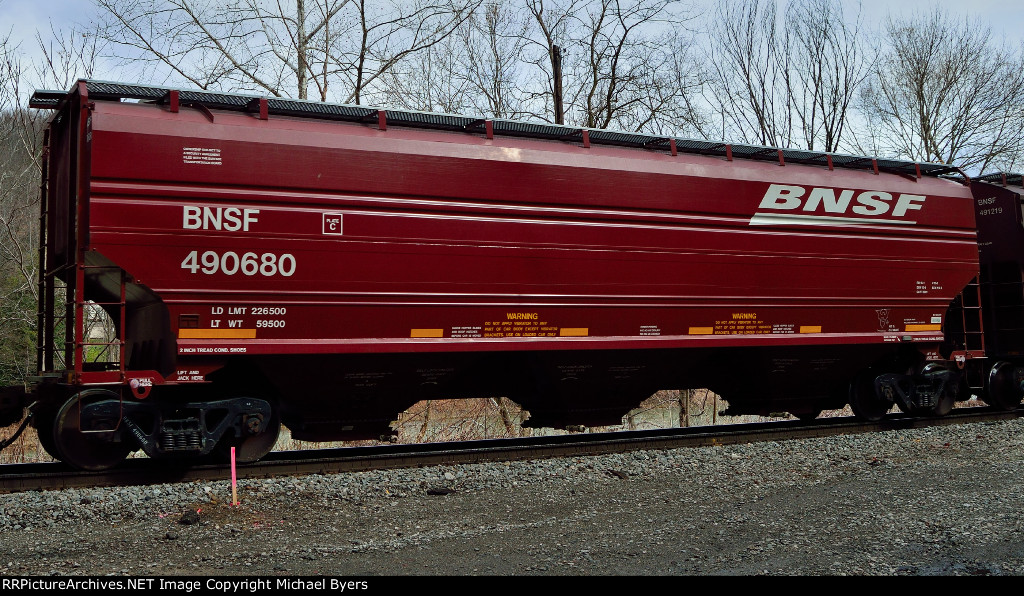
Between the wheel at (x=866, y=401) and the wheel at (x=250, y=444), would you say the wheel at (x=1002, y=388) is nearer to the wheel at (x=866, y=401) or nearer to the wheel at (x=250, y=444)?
the wheel at (x=866, y=401)

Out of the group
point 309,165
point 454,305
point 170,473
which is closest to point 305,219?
point 309,165

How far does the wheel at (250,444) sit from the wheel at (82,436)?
0.91m

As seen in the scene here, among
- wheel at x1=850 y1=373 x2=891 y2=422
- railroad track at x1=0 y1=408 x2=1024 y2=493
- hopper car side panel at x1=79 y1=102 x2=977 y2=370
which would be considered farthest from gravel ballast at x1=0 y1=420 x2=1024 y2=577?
wheel at x1=850 y1=373 x2=891 y2=422

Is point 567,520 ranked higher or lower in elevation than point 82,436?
lower

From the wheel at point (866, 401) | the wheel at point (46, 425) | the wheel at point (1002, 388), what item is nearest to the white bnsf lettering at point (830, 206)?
the wheel at point (866, 401)

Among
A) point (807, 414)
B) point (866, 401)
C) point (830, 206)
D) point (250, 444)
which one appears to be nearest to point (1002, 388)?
point (866, 401)

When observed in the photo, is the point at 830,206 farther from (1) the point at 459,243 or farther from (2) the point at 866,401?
(1) the point at 459,243

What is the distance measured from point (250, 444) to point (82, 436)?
149 cm

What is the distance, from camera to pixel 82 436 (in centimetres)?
734

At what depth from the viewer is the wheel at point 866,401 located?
37.4 ft

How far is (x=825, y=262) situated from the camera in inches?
403

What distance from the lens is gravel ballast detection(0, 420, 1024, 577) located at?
4.75 metres

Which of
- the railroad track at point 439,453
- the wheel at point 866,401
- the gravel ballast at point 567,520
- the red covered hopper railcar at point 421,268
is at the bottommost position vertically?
the gravel ballast at point 567,520

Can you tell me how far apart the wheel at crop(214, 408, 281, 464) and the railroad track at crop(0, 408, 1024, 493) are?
0.12 m
